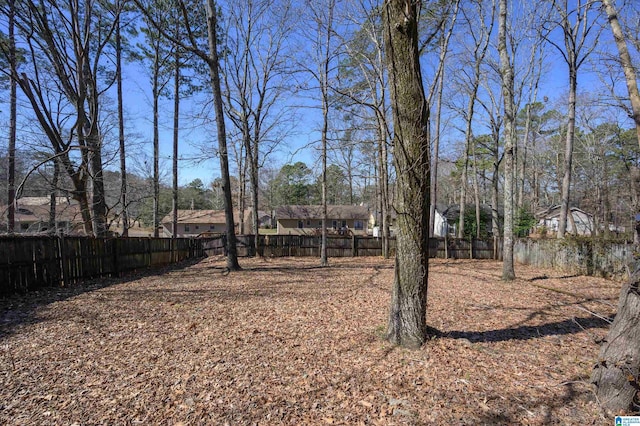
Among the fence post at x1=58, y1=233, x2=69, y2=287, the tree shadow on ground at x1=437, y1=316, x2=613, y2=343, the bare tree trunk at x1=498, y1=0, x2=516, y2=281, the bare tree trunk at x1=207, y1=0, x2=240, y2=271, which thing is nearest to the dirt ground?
the tree shadow on ground at x1=437, y1=316, x2=613, y2=343

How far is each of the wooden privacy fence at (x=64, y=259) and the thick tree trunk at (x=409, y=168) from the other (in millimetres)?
7712

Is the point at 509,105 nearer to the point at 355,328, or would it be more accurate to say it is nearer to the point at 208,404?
the point at 355,328

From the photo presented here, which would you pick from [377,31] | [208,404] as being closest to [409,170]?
[208,404]

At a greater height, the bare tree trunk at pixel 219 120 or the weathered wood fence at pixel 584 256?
the bare tree trunk at pixel 219 120

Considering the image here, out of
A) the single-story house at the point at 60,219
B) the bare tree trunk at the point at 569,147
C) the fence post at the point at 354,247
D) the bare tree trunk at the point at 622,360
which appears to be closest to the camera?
the bare tree trunk at the point at 622,360

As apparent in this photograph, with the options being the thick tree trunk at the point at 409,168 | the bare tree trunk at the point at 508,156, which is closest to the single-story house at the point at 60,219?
the thick tree trunk at the point at 409,168

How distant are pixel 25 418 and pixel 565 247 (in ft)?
47.0

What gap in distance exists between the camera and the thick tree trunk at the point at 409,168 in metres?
3.61

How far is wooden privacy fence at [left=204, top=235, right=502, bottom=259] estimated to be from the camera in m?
15.7

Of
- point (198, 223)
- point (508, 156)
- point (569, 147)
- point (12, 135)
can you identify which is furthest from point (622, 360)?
point (198, 223)

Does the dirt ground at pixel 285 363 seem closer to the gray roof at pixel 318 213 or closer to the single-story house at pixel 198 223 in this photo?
the gray roof at pixel 318 213

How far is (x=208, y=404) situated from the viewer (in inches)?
107

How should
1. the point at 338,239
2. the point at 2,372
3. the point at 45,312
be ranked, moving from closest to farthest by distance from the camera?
the point at 2,372 → the point at 45,312 → the point at 338,239

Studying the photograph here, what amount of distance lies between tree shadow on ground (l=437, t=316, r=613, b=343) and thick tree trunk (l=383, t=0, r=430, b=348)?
688 millimetres
